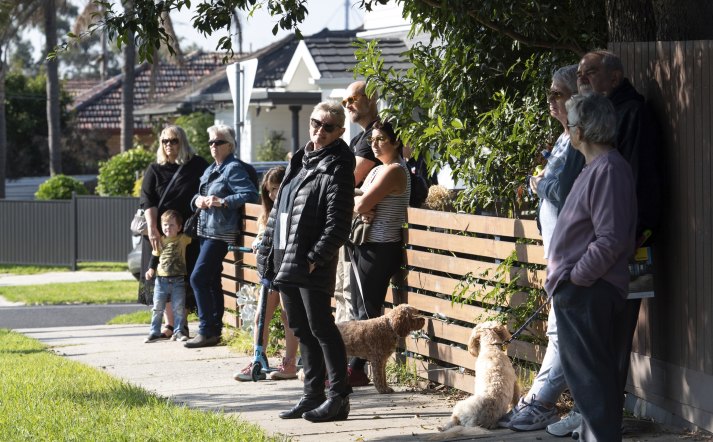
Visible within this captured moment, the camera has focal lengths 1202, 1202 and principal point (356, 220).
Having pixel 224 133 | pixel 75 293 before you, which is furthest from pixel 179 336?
pixel 75 293

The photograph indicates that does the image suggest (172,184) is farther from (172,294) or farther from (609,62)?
(609,62)

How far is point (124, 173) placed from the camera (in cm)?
2808

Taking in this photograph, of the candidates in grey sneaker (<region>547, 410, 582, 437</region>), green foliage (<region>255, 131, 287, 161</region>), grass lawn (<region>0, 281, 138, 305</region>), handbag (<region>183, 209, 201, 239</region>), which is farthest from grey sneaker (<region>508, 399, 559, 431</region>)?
green foliage (<region>255, 131, 287, 161</region>)

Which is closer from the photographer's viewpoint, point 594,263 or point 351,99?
point 594,263

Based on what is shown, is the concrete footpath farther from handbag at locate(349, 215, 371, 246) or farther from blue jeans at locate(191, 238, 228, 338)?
handbag at locate(349, 215, 371, 246)

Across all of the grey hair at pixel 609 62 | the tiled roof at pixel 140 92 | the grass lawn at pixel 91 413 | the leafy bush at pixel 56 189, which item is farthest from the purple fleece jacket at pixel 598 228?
the tiled roof at pixel 140 92

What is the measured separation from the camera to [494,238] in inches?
306

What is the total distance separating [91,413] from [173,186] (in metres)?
4.26

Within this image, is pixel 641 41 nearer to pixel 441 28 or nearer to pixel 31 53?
pixel 441 28

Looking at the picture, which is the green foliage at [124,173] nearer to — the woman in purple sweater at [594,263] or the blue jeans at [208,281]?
the blue jeans at [208,281]

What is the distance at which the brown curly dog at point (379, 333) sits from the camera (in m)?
8.15

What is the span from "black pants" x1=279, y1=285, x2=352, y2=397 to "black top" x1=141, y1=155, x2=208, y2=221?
13.8 feet

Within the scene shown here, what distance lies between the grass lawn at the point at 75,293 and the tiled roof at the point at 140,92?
106 ft

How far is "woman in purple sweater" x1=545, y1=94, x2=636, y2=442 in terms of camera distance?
5.56 m
